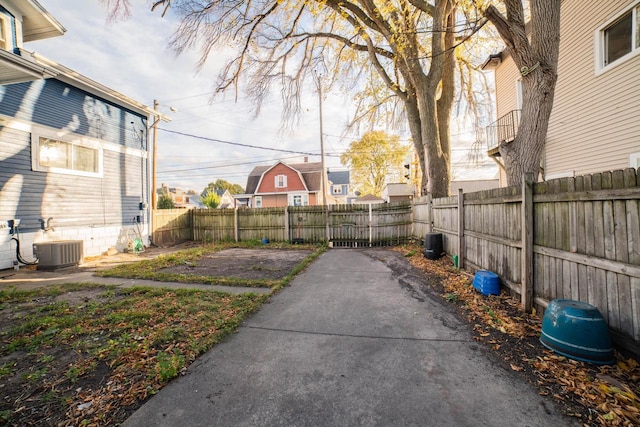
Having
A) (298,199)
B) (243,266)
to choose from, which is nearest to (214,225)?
(243,266)

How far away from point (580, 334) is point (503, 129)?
1041 centimetres

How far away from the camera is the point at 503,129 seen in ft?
34.4

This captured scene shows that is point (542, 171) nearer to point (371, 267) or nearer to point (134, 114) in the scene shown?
point (371, 267)

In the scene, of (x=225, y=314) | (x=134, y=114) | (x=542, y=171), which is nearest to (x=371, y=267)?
(x=225, y=314)

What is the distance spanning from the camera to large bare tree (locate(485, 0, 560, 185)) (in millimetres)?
4719

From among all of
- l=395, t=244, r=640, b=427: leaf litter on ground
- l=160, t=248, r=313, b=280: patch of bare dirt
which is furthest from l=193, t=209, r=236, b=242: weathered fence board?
l=395, t=244, r=640, b=427: leaf litter on ground

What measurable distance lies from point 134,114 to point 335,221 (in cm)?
957

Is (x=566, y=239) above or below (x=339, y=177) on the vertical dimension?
below

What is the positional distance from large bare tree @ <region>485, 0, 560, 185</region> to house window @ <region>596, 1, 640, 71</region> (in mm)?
2998

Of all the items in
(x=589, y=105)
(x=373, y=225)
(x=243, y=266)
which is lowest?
(x=243, y=266)

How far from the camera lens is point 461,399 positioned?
83.7 inches

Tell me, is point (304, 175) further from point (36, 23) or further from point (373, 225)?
point (36, 23)

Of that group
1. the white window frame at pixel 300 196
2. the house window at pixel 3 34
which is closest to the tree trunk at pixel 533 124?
the house window at pixel 3 34

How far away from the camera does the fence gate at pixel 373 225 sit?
37.4 ft
